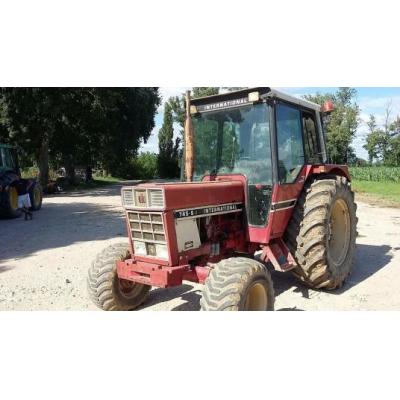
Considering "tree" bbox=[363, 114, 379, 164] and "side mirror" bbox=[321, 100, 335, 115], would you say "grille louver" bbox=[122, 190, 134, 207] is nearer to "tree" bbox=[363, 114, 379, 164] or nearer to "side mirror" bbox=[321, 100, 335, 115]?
"side mirror" bbox=[321, 100, 335, 115]

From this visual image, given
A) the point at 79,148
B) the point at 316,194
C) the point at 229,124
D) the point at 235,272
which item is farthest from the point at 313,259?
the point at 79,148

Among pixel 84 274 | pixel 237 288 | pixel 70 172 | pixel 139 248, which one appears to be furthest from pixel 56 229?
pixel 70 172

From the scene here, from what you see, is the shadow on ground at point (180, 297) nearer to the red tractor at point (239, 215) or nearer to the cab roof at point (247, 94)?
the red tractor at point (239, 215)

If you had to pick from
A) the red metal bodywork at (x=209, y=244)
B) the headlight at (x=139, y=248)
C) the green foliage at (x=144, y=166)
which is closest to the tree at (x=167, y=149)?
the green foliage at (x=144, y=166)

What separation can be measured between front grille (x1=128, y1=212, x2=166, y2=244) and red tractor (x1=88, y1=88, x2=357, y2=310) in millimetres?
11

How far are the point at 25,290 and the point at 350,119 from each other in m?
25.7

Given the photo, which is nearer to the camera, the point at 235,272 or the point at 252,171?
the point at 235,272

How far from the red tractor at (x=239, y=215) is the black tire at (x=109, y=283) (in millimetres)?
11

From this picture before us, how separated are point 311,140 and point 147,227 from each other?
281 cm

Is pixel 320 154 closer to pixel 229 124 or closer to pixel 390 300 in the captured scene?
pixel 229 124

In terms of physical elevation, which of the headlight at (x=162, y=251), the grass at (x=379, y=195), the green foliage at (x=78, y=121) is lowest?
the grass at (x=379, y=195)

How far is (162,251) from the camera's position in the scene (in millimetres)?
3969

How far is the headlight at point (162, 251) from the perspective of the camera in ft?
12.9

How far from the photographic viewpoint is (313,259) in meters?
4.79
